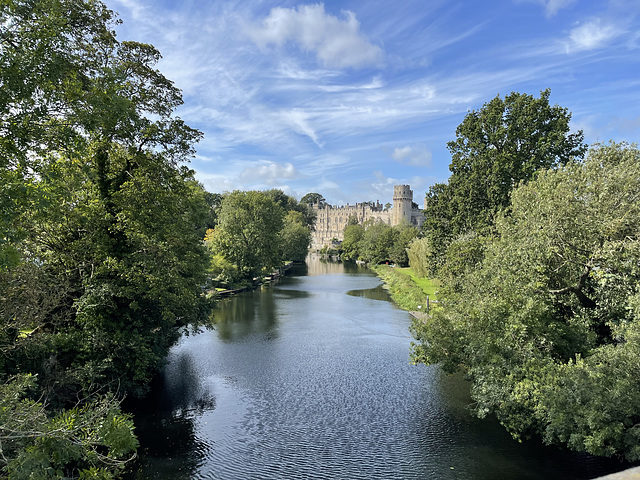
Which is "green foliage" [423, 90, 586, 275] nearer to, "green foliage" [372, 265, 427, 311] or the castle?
"green foliage" [372, 265, 427, 311]

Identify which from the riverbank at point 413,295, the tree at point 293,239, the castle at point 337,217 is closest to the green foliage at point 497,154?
the riverbank at point 413,295

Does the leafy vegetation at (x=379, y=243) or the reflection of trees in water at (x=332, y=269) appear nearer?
the leafy vegetation at (x=379, y=243)

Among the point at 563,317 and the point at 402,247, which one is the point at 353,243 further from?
the point at 563,317

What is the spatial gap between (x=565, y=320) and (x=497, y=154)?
13077mm

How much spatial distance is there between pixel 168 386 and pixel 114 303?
5.75m

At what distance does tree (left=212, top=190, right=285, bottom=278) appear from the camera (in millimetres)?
48188

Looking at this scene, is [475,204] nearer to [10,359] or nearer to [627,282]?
[627,282]

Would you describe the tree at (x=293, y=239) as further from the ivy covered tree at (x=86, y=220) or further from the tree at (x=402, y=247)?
the ivy covered tree at (x=86, y=220)

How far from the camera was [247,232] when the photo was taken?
50719 millimetres

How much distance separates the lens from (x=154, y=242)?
571 inches

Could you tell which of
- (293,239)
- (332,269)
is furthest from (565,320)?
(293,239)

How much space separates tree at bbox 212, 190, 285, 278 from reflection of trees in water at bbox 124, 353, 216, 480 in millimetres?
27768

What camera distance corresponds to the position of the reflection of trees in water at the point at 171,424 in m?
12.3

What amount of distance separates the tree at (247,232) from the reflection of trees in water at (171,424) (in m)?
27.8
